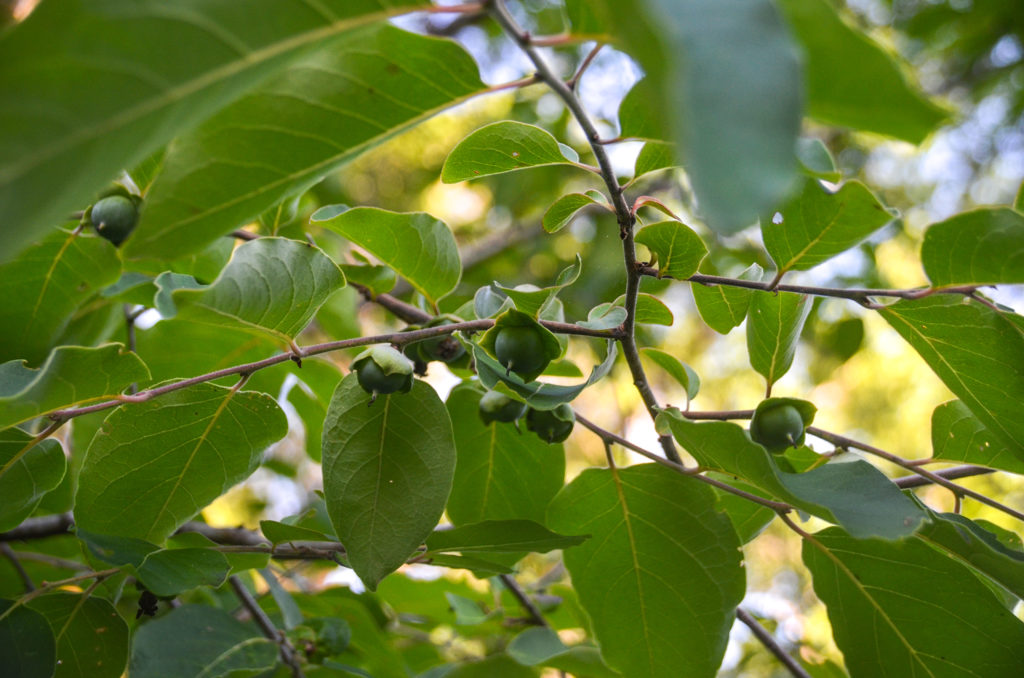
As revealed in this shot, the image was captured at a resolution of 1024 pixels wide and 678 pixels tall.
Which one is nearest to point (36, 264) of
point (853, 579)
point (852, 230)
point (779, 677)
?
point (852, 230)

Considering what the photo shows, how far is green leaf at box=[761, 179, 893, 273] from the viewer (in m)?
0.73

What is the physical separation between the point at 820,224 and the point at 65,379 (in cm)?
84

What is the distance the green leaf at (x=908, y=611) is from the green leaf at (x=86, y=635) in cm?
95

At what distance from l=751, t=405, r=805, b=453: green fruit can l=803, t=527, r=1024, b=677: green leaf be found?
0.66ft

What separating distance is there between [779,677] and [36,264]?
4.40 meters

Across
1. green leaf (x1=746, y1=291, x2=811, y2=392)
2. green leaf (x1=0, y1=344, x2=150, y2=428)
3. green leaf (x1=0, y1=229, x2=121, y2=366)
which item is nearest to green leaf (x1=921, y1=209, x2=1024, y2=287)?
green leaf (x1=746, y1=291, x2=811, y2=392)

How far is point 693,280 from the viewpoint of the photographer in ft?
2.89

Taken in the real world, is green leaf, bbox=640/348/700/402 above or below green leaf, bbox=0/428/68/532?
below

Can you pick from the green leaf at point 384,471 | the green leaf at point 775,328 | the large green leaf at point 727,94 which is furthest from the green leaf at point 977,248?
the green leaf at point 384,471

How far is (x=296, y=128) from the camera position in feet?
2.02

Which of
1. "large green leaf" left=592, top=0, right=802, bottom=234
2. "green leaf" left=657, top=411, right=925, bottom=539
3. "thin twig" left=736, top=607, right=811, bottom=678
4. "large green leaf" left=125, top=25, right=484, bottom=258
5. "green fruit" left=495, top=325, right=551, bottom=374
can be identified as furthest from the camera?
"thin twig" left=736, top=607, right=811, bottom=678

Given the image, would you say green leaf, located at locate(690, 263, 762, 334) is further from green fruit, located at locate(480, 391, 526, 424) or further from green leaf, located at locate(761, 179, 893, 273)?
green fruit, located at locate(480, 391, 526, 424)

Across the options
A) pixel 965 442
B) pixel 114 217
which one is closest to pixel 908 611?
pixel 965 442

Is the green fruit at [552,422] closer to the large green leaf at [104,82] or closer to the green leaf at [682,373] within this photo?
the green leaf at [682,373]
